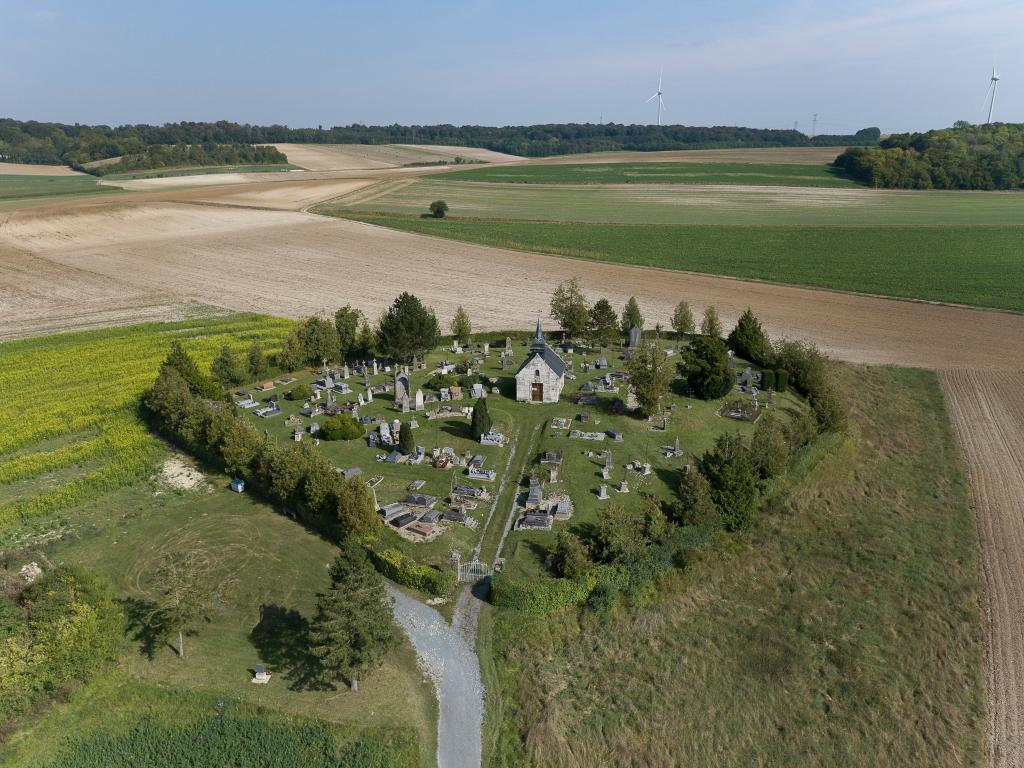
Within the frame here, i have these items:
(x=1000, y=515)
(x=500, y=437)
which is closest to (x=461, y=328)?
(x=500, y=437)

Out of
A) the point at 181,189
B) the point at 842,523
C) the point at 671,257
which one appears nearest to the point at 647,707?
the point at 842,523

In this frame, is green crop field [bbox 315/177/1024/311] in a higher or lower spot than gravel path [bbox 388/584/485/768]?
higher

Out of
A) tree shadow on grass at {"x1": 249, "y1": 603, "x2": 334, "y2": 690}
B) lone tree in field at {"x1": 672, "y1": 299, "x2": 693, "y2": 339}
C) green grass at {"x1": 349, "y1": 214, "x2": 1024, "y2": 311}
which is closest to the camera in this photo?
tree shadow on grass at {"x1": 249, "y1": 603, "x2": 334, "y2": 690}

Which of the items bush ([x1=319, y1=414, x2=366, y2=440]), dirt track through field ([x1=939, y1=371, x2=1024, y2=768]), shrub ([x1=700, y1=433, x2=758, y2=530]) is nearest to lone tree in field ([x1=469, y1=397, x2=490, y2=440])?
bush ([x1=319, y1=414, x2=366, y2=440])

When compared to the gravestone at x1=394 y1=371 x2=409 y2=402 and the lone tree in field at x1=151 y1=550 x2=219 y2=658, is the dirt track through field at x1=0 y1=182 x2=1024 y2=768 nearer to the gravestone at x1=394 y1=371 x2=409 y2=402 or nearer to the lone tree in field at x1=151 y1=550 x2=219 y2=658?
the gravestone at x1=394 y1=371 x2=409 y2=402

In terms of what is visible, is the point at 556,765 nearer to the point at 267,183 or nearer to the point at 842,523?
the point at 842,523
